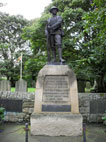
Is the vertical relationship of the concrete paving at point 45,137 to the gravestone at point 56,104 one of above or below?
below

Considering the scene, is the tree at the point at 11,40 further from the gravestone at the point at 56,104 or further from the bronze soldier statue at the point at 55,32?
the gravestone at the point at 56,104

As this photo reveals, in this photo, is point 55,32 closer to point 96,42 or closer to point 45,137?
point 45,137

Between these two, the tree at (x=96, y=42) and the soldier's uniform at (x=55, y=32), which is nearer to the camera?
the soldier's uniform at (x=55, y=32)

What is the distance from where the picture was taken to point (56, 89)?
477cm

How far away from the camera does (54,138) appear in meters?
4.25

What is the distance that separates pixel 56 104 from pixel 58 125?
65 cm

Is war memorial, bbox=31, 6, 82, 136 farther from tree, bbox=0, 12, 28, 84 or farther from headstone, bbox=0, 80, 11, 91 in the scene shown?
tree, bbox=0, 12, 28, 84

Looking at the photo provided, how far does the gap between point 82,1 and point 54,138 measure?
10.6 metres

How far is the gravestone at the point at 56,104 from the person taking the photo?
4.39m

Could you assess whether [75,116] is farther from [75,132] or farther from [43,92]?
[43,92]

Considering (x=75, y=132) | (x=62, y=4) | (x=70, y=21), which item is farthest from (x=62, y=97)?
(x=62, y=4)

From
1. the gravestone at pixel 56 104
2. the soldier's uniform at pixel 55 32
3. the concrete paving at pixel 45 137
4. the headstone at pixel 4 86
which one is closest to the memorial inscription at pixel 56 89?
the gravestone at pixel 56 104

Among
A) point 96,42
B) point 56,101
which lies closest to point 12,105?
point 56,101

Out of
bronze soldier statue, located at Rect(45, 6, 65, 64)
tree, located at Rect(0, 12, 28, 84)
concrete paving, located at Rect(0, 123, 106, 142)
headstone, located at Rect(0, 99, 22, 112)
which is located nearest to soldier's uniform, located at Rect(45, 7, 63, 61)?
bronze soldier statue, located at Rect(45, 6, 65, 64)
